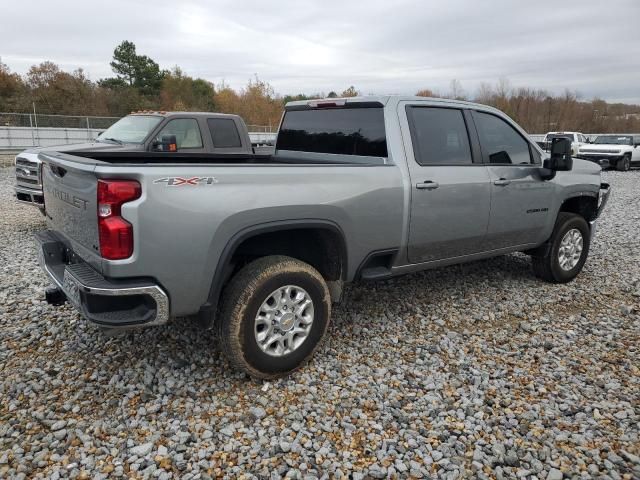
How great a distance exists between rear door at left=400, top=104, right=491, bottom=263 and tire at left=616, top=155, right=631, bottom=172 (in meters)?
20.9

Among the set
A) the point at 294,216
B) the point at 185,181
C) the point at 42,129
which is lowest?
the point at 294,216

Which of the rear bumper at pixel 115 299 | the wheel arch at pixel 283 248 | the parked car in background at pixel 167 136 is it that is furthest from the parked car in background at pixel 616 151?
the rear bumper at pixel 115 299

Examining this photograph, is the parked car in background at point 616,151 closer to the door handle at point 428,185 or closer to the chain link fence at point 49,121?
the door handle at point 428,185

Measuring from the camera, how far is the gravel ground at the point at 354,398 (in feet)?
8.68

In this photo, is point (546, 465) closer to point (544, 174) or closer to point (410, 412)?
point (410, 412)

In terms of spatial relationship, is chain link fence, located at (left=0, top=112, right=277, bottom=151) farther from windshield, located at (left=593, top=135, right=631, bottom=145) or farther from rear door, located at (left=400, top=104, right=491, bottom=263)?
rear door, located at (left=400, top=104, right=491, bottom=263)

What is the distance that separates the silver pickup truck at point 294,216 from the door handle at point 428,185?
2cm

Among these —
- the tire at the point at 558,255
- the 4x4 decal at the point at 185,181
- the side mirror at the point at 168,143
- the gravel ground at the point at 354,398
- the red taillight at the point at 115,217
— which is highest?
the side mirror at the point at 168,143

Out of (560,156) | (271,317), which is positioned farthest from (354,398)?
(560,156)

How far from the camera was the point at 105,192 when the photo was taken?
8.63ft

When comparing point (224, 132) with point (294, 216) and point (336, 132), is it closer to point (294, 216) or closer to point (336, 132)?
point (336, 132)

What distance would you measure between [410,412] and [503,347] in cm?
131

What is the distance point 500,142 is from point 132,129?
20.0 ft

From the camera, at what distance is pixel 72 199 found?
305cm
